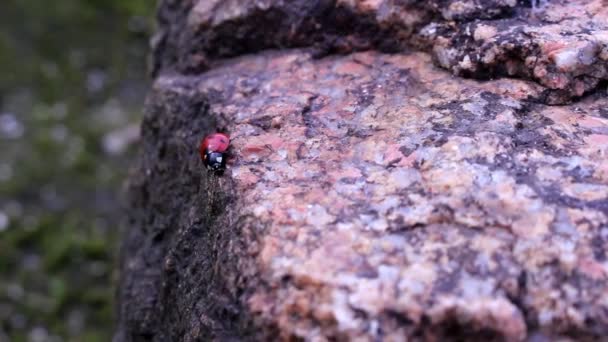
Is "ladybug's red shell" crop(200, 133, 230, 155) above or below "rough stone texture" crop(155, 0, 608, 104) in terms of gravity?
below

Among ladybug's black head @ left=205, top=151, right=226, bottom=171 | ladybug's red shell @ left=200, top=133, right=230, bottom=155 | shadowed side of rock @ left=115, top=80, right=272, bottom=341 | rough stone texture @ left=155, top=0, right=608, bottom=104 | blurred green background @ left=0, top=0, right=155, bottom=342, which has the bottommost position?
blurred green background @ left=0, top=0, right=155, bottom=342

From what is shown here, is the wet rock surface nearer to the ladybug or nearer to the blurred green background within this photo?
the ladybug

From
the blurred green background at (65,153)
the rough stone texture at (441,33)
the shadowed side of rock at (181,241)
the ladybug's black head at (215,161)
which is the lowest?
the blurred green background at (65,153)

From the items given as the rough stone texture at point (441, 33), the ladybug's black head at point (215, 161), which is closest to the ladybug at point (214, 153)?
the ladybug's black head at point (215, 161)

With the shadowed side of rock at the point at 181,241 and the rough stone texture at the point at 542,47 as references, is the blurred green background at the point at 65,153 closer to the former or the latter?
the shadowed side of rock at the point at 181,241

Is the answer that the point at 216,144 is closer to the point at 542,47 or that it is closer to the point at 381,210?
the point at 381,210

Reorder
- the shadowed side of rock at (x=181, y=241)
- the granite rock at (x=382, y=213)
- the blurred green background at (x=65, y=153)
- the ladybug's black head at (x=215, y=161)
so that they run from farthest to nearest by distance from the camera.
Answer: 1. the blurred green background at (x=65, y=153)
2. the ladybug's black head at (x=215, y=161)
3. the shadowed side of rock at (x=181, y=241)
4. the granite rock at (x=382, y=213)

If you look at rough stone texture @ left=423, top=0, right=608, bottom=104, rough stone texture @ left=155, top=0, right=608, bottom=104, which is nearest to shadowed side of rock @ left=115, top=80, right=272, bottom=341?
rough stone texture @ left=155, top=0, right=608, bottom=104

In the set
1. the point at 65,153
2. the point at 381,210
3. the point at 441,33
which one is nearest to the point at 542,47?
the point at 441,33

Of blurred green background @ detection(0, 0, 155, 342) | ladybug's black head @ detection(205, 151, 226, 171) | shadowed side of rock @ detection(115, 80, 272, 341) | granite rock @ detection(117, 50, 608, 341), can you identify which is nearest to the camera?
granite rock @ detection(117, 50, 608, 341)
